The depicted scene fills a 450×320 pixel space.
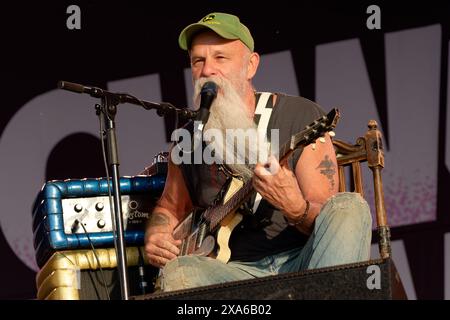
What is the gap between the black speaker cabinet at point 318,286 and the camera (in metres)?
2.95

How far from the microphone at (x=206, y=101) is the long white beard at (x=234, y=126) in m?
0.31

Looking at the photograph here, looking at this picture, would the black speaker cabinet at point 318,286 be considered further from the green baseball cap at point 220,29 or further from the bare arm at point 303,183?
the green baseball cap at point 220,29

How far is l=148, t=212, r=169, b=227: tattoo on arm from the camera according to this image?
13.5 feet

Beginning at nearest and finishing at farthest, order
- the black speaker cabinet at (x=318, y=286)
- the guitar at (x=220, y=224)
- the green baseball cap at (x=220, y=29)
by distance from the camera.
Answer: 1. the black speaker cabinet at (x=318, y=286)
2. the guitar at (x=220, y=224)
3. the green baseball cap at (x=220, y=29)

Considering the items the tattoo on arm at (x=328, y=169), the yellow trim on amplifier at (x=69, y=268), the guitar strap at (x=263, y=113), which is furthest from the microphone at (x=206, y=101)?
the yellow trim on amplifier at (x=69, y=268)

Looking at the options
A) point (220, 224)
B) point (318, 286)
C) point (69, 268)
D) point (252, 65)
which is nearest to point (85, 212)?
point (69, 268)

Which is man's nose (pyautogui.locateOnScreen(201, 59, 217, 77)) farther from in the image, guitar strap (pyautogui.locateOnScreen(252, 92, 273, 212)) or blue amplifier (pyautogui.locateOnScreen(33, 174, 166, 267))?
blue amplifier (pyautogui.locateOnScreen(33, 174, 166, 267))

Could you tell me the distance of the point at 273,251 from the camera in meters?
3.85

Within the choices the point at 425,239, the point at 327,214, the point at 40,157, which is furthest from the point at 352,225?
the point at 40,157

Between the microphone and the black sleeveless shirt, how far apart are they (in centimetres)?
44

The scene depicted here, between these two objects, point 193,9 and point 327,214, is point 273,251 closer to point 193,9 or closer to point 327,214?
point 327,214

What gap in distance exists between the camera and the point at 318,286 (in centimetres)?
299

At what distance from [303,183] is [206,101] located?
0.52 metres
